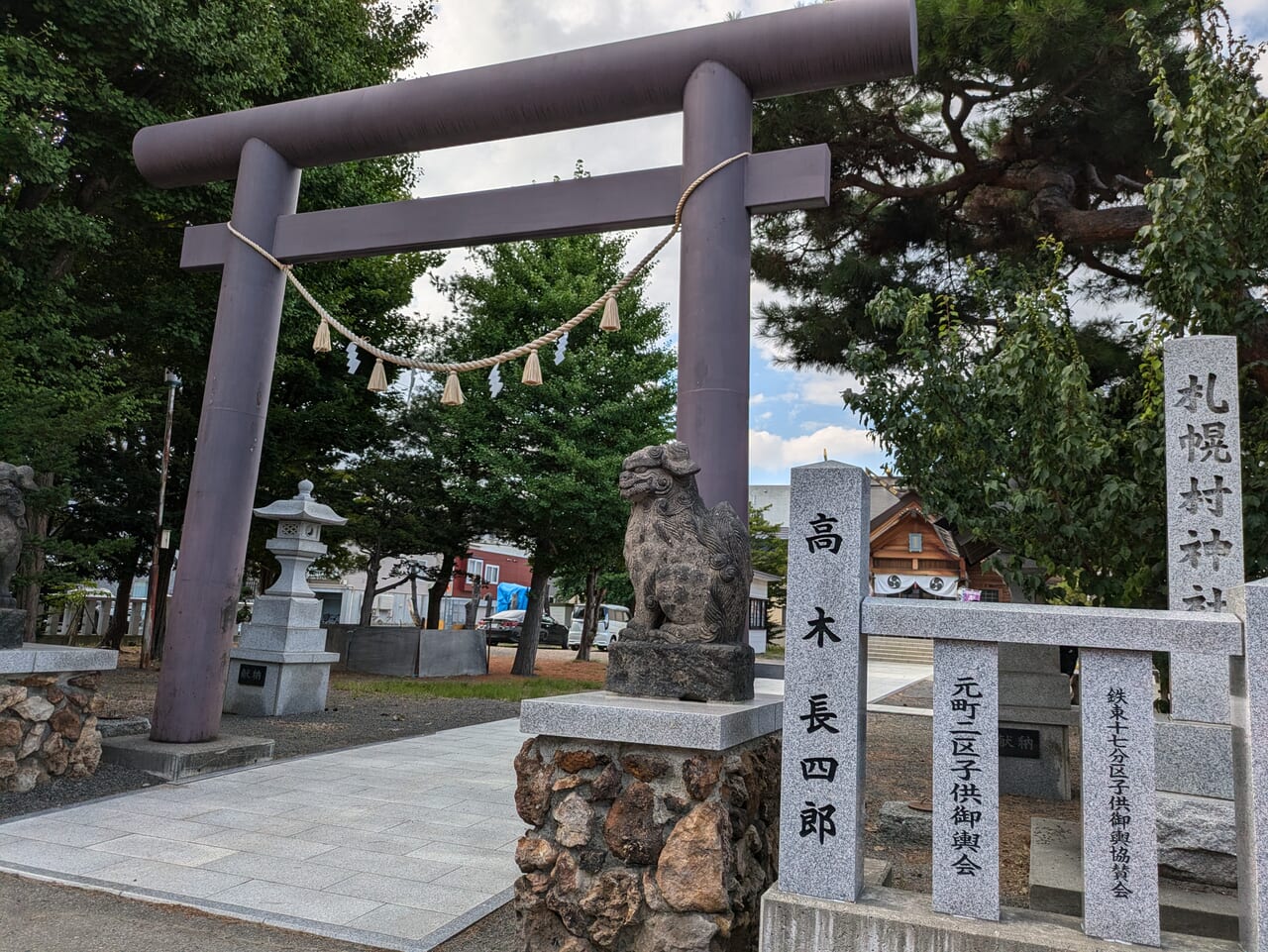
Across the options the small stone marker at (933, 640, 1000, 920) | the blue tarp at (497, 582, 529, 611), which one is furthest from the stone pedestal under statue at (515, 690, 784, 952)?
the blue tarp at (497, 582, 529, 611)

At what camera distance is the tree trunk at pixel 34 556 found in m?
9.55

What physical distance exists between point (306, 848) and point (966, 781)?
12.2 feet

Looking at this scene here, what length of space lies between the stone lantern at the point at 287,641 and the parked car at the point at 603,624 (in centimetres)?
1648

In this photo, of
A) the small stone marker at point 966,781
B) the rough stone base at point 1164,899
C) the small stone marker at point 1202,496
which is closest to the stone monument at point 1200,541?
the small stone marker at point 1202,496

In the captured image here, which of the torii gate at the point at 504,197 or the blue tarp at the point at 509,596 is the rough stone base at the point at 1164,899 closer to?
the torii gate at the point at 504,197

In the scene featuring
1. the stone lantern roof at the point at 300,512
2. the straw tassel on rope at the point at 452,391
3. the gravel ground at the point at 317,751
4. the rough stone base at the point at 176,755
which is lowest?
the gravel ground at the point at 317,751

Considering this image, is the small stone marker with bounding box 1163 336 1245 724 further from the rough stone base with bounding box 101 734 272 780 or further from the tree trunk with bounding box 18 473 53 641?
the tree trunk with bounding box 18 473 53 641

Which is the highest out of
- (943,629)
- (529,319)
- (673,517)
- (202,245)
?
(529,319)

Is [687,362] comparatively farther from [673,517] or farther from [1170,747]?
[1170,747]

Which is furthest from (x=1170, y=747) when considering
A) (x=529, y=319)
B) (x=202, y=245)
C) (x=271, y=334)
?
(x=529, y=319)

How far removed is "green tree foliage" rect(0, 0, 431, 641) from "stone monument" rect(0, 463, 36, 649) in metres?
2.84

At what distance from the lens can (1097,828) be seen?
105 inches

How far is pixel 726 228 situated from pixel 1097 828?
404cm

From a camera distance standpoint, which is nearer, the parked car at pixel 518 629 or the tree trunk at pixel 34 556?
the tree trunk at pixel 34 556
